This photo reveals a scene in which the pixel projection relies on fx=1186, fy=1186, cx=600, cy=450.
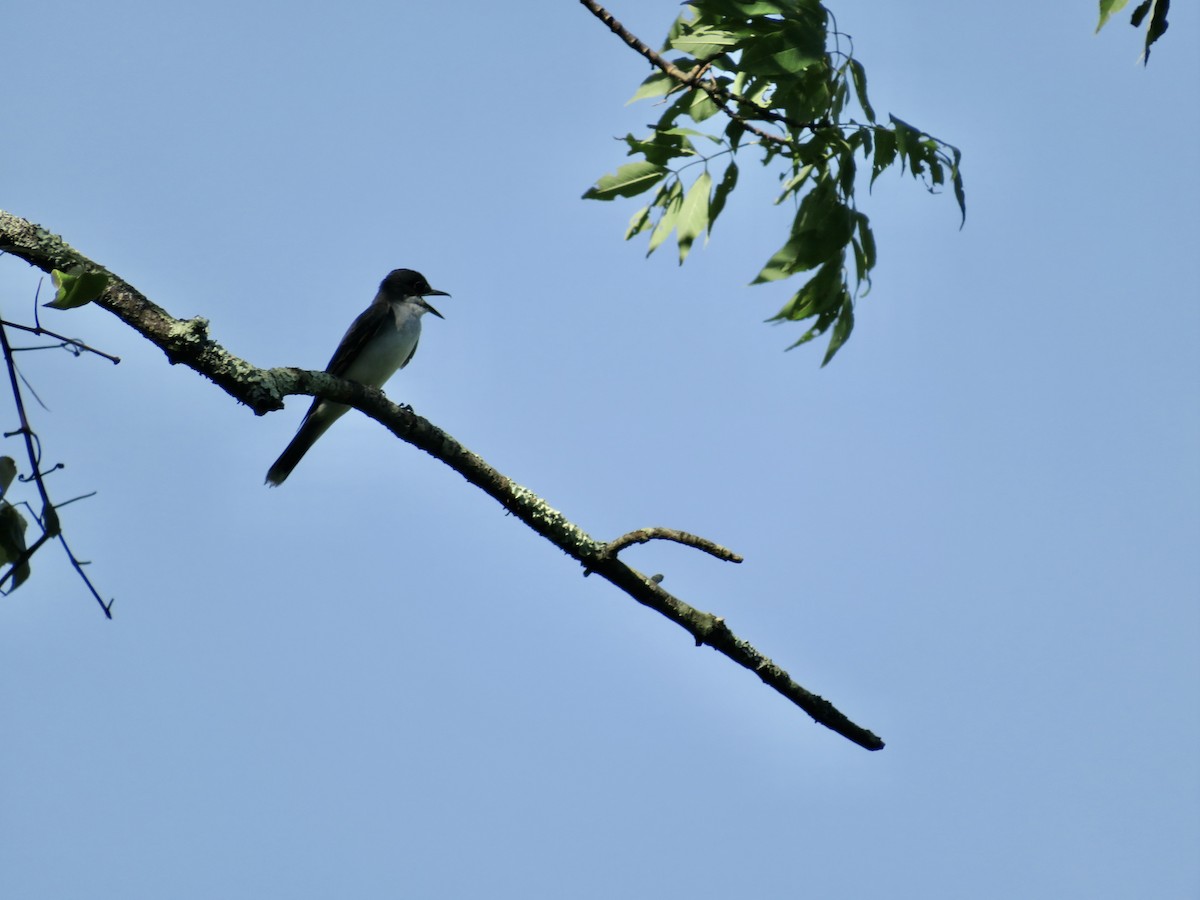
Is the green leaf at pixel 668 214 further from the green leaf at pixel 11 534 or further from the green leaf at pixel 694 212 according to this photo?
the green leaf at pixel 11 534

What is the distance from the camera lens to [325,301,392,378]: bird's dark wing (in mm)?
10000

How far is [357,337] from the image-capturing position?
1001 centimetres

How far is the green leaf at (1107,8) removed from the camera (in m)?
3.71

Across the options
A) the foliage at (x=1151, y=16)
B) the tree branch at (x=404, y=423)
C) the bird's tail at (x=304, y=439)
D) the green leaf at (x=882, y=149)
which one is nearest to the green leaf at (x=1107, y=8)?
the foliage at (x=1151, y=16)

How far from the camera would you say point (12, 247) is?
3646mm

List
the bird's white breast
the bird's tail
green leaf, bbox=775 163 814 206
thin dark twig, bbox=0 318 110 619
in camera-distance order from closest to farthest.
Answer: thin dark twig, bbox=0 318 110 619
green leaf, bbox=775 163 814 206
the bird's tail
the bird's white breast

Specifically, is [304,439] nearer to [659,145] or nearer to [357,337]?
[357,337]

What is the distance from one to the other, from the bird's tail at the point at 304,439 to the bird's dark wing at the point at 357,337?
1.06m

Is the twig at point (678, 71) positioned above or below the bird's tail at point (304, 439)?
above


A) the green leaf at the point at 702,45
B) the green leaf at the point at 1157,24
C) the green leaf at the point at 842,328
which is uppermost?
the green leaf at the point at 1157,24

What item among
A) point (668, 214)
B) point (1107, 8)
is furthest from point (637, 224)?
point (1107, 8)

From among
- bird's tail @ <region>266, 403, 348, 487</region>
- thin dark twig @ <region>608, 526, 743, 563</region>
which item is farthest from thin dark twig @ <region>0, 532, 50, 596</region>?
bird's tail @ <region>266, 403, 348, 487</region>

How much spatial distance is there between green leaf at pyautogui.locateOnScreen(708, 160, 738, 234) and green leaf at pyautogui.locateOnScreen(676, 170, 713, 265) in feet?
0.08

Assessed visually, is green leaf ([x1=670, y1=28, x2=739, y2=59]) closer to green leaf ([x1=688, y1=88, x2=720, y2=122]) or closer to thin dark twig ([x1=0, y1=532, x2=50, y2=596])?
green leaf ([x1=688, y1=88, x2=720, y2=122])
